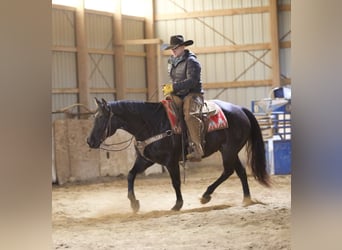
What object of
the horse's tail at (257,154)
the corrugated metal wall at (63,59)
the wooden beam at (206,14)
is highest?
the wooden beam at (206,14)

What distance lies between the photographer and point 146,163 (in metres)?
7.73

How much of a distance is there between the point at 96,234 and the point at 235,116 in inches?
112

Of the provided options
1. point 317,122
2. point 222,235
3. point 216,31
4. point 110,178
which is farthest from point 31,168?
point 216,31

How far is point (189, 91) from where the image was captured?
24.9 feet

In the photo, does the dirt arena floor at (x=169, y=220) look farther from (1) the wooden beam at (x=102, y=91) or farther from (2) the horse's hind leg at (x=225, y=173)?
(1) the wooden beam at (x=102, y=91)

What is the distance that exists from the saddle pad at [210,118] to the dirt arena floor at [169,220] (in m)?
1.04

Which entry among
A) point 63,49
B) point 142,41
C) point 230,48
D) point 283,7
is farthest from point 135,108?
point 283,7

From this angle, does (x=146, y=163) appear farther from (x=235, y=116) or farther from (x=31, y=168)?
(x=31, y=168)

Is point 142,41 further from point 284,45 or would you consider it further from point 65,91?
point 284,45

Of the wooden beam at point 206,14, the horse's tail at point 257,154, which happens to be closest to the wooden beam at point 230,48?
A: the wooden beam at point 206,14

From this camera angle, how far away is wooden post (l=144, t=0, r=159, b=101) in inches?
576

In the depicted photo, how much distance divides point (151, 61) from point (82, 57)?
2051 millimetres

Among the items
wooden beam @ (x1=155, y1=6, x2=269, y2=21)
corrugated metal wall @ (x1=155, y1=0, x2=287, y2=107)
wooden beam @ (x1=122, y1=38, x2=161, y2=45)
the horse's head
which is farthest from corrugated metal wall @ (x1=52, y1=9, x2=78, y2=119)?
the horse's head

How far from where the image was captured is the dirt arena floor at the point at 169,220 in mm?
5523
